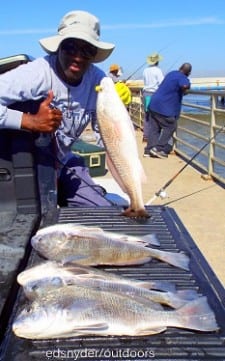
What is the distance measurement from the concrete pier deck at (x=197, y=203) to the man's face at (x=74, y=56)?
2.16m

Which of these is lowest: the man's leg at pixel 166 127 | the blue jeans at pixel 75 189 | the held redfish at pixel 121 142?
the man's leg at pixel 166 127

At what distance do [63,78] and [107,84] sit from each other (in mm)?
587

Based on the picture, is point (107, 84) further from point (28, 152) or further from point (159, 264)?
point (159, 264)

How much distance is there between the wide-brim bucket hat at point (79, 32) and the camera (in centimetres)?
347

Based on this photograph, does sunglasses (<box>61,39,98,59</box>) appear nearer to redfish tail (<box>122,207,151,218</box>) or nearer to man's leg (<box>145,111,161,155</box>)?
redfish tail (<box>122,207,151,218</box>)

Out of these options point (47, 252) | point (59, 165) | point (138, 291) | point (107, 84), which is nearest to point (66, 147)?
point (59, 165)

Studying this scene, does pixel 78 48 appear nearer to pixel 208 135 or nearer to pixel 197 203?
pixel 197 203

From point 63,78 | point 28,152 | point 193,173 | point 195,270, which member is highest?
point 63,78

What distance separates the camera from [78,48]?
3.55 metres

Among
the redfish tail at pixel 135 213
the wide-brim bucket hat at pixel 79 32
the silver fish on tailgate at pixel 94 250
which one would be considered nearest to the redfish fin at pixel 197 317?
the silver fish on tailgate at pixel 94 250

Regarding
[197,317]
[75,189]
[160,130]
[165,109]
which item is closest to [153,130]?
[160,130]

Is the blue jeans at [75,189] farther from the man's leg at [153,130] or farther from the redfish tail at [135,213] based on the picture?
the man's leg at [153,130]

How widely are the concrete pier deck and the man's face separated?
216 centimetres

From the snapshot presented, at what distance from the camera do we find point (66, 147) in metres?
4.01
